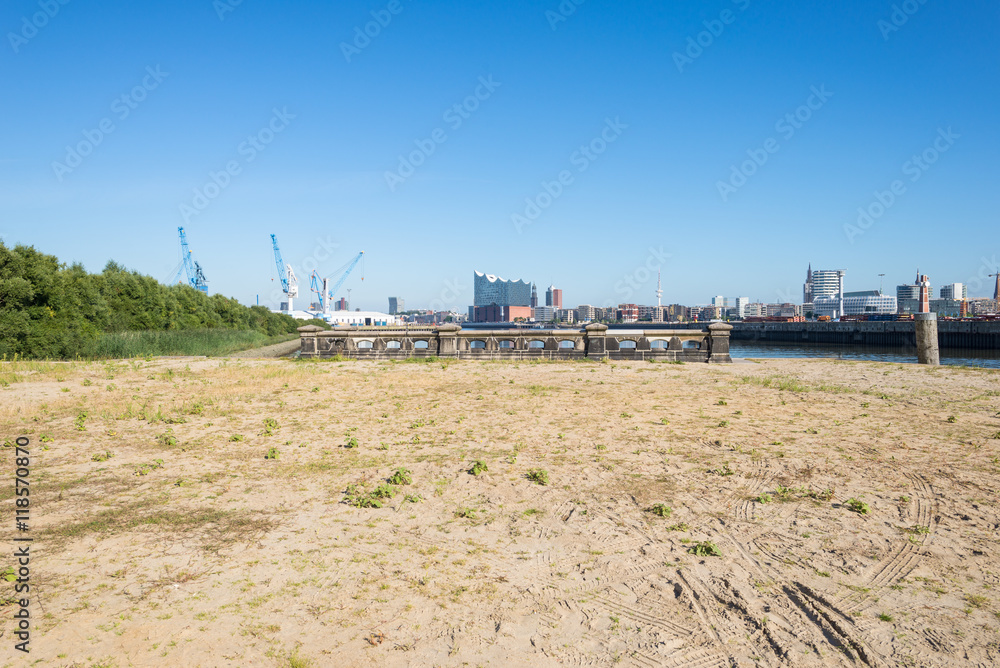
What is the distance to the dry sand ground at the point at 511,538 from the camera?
12.0ft

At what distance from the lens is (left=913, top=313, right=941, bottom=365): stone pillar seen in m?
22.4

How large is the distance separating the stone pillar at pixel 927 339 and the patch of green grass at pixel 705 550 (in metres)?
23.4

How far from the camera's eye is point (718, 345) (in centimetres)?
2230

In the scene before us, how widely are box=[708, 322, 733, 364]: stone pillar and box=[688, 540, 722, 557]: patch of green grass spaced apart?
18.4m

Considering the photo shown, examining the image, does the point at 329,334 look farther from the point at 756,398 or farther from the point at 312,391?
the point at 756,398

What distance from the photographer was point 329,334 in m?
24.4

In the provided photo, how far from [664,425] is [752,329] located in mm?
106444

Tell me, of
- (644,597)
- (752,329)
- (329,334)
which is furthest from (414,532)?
(752,329)

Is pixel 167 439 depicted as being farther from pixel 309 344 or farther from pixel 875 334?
pixel 875 334

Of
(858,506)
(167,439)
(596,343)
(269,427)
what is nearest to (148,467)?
(167,439)

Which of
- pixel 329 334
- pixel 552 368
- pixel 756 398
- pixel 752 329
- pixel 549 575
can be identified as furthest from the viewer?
pixel 752 329

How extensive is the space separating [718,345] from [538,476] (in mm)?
17785

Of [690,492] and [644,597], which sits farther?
[690,492]

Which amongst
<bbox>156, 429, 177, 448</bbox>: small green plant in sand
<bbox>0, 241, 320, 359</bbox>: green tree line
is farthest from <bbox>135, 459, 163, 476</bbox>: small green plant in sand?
<bbox>0, 241, 320, 359</bbox>: green tree line
